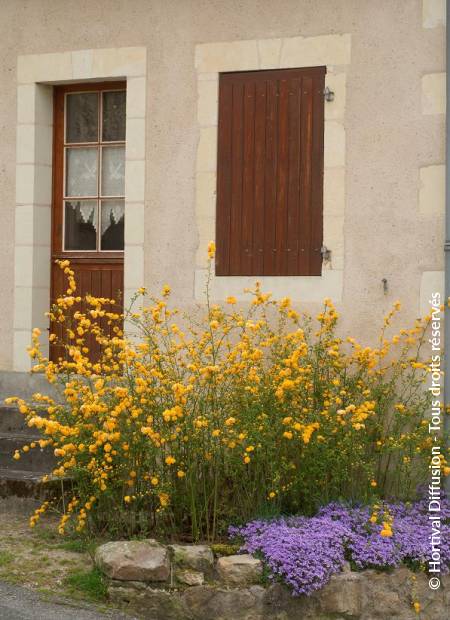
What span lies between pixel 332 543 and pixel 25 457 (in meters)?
2.34

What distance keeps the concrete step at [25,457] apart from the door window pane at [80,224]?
167 cm

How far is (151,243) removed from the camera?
7.32m

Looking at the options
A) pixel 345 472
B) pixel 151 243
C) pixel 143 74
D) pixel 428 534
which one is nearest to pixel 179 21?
pixel 143 74

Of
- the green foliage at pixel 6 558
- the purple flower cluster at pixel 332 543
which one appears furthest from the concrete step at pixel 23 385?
the purple flower cluster at pixel 332 543

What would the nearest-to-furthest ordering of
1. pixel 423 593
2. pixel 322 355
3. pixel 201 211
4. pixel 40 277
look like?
pixel 423 593 → pixel 322 355 → pixel 201 211 → pixel 40 277

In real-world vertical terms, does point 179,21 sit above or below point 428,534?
above

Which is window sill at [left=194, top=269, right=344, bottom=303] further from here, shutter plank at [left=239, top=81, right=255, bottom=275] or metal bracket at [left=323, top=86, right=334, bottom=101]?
metal bracket at [left=323, top=86, right=334, bottom=101]

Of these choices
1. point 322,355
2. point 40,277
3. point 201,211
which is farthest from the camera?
point 40,277

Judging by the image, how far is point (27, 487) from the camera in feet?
20.9

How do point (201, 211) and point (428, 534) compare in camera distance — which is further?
point (201, 211)

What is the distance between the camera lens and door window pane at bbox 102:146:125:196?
771 centimetres

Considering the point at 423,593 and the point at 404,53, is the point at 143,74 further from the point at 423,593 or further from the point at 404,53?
the point at 423,593

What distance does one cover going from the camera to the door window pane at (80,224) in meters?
7.82

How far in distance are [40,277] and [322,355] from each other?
97.7 inches
